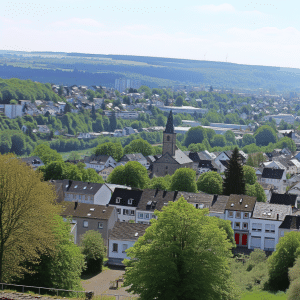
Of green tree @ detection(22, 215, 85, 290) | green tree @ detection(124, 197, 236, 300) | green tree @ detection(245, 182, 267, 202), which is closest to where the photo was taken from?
green tree @ detection(124, 197, 236, 300)

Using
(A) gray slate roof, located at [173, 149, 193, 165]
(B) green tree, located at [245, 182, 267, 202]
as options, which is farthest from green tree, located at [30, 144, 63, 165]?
(B) green tree, located at [245, 182, 267, 202]

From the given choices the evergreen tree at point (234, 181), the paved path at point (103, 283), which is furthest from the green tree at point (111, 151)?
the paved path at point (103, 283)

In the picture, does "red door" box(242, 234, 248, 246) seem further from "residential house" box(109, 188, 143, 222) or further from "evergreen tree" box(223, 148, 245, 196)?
"evergreen tree" box(223, 148, 245, 196)

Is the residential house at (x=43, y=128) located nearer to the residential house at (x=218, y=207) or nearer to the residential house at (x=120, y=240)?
the residential house at (x=218, y=207)

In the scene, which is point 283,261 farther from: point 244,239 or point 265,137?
point 265,137

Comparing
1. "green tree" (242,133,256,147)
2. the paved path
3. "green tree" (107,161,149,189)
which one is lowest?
"green tree" (242,133,256,147)

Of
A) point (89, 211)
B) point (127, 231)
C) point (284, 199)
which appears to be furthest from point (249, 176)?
point (127, 231)
